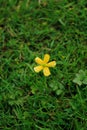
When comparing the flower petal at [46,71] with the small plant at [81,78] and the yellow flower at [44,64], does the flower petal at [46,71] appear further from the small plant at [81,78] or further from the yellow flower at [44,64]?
the small plant at [81,78]

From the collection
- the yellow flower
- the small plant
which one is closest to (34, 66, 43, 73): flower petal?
the yellow flower

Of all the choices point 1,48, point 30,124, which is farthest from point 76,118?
point 1,48

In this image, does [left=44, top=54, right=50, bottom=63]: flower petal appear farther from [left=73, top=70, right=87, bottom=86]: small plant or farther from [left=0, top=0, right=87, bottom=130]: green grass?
[left=73, top=70, right=87, bottom=86]: small plant

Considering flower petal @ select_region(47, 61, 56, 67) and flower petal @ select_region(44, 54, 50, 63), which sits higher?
flower petal @ select_region(44, 54, 50, 63)

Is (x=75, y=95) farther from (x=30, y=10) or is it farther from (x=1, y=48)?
(x=30, y=10)

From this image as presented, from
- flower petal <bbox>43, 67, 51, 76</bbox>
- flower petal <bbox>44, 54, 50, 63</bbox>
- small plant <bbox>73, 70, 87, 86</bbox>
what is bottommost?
small plant <bbox>73, 70, 87, 86</bbox>

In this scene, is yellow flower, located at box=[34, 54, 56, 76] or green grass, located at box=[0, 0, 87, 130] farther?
yellow flower, located at box=[34, 54, 56, 76]
